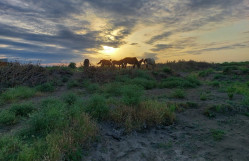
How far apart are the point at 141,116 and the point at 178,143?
1256mm

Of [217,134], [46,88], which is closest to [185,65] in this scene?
[46,88]

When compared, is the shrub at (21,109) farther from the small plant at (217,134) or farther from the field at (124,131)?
the small plant at (217,134)

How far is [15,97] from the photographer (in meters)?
7.87

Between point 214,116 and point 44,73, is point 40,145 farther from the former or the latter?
point 44,73

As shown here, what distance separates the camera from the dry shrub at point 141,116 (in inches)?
192

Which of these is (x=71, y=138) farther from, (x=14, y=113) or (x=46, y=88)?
(x=46, y=88)

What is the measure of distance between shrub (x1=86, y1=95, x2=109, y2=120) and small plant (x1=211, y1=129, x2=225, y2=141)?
2.93 m

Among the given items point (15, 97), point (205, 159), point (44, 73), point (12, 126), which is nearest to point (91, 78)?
point (44, 73)

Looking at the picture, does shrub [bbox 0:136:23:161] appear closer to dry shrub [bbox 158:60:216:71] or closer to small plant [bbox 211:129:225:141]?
small plant [bbox 211:129:225:141]

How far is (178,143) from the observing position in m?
4.27

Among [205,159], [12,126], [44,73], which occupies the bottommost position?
[205,159]

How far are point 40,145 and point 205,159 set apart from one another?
3.22 m

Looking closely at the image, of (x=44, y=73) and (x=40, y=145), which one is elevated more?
(x=44, y=73)

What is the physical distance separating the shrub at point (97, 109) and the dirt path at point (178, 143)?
14.1 inches
